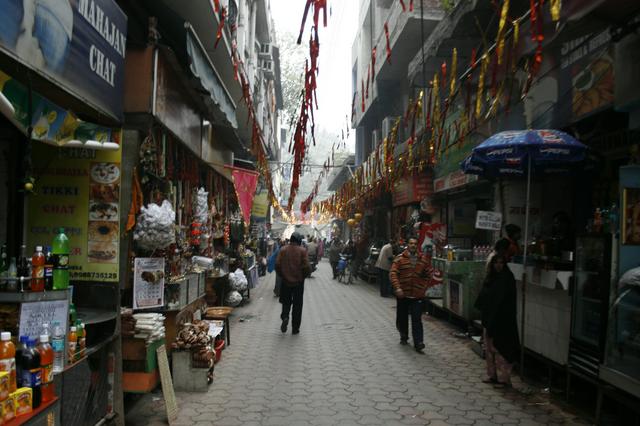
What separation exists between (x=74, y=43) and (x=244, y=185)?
6.12 meters

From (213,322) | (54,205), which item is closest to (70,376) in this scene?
(54,205)

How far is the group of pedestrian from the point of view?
6.37m

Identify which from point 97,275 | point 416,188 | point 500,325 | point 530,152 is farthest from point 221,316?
point 416,188

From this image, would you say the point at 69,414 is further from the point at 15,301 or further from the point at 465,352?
the point at 465,352

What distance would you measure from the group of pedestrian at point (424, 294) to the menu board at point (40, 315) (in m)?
5.01

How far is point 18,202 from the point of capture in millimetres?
4555

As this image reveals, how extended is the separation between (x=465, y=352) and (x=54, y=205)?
261 inches

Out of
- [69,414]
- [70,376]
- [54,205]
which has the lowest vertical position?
[69,414]

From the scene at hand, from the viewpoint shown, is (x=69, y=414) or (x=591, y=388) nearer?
(x=69, y=414)

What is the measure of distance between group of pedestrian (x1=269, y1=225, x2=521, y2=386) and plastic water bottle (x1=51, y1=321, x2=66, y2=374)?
16.4 ft

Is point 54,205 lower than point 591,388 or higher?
higher

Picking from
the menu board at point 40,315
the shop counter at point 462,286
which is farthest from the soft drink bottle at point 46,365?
the shop counter at point 462,286

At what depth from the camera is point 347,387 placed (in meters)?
6.20

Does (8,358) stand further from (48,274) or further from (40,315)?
(48,274)
